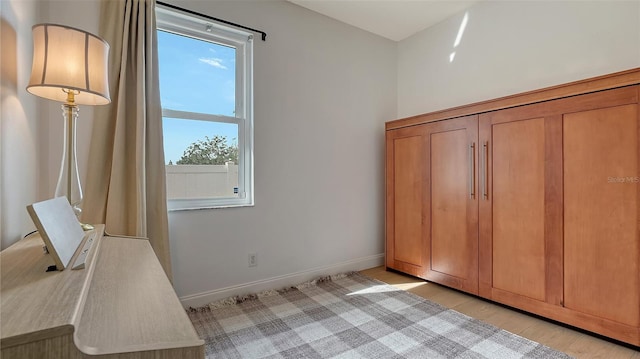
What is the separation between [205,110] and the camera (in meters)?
2.43

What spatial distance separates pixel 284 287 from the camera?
8.88ft

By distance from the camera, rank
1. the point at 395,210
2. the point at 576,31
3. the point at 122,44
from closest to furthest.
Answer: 1. the point at 122,44
2. the point at 576,31
3. the point at 395,210

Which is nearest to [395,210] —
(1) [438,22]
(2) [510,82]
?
(2) [510,82]

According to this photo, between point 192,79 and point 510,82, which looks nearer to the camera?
point 192,79

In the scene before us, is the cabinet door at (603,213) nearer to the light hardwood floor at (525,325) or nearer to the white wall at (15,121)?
the light hardwood floor at (525,325)

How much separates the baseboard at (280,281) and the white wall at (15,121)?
120 cm

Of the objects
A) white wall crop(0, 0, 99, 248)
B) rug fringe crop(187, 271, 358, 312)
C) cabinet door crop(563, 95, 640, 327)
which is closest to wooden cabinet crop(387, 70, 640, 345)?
cabinet door crop(563, 95, 640, 327)

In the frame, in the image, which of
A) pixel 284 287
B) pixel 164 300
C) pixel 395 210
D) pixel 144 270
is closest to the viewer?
pixel 164 300

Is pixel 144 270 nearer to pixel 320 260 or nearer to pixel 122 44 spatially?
pixel 122 44

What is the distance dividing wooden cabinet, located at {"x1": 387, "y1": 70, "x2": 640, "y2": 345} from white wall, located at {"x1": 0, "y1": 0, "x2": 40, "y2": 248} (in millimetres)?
2679

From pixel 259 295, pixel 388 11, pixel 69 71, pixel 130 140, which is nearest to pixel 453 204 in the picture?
pixel 259 295

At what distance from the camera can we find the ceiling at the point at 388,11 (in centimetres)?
278

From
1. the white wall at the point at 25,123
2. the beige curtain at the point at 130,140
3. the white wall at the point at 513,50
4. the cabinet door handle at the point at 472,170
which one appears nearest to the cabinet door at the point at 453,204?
the cabinet door handle at the point at 472,170

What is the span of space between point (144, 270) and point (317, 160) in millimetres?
2086
